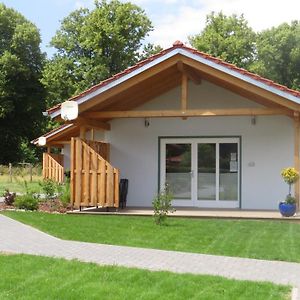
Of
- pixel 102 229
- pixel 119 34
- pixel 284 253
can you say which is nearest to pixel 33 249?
pixel 102 229

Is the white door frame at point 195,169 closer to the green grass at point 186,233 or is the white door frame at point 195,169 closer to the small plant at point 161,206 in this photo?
the green grass at point 186,233

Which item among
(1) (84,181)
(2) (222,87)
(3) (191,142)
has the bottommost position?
(1) (84,181)

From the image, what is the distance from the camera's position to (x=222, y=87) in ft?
57.2

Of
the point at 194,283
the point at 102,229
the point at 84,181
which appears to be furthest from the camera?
the point at 84,181

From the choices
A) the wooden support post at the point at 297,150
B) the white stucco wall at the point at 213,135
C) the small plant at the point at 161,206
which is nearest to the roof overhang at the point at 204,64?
the wooden support post at the point at 297,150

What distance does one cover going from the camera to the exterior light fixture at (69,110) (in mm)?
15656

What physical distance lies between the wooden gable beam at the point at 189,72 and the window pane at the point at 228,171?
2.12 meters

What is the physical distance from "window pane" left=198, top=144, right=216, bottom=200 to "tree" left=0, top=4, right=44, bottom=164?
34.5 metres

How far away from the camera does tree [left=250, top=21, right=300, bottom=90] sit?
40.8m

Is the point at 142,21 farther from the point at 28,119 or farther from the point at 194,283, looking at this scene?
the point at 194,283

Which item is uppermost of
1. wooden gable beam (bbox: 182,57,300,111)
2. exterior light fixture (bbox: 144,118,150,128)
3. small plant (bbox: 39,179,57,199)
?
wooden gable beam (bbox: 182,57,300,111)

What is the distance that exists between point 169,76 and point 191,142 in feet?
7.33

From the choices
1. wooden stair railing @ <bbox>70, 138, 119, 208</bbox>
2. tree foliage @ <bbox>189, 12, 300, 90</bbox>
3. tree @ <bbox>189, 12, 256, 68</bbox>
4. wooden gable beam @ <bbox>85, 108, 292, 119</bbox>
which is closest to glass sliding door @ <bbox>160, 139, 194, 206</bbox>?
wooden gable beam @ <bbox>85, 108, 292, 119</bbox>

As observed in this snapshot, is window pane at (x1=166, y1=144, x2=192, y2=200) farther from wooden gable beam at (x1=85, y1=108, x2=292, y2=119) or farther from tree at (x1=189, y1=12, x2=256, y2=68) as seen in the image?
tree at (x1=189, y1=12, x2=256, y2=68)
